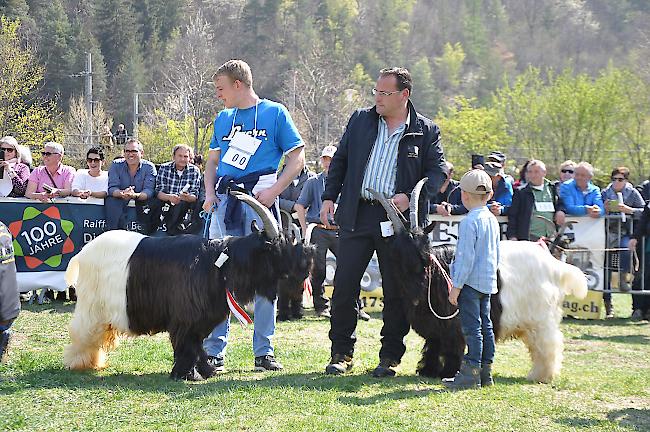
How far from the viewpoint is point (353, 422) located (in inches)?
207

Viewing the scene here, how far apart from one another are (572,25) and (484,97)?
84.9 feet

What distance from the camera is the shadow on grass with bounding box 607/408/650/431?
5441mm

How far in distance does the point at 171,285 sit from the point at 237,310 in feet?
1.82

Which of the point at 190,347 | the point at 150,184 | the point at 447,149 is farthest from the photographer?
the point at 447,149

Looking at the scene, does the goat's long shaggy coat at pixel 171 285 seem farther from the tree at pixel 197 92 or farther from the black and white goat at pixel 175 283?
the tree at pixel 197 92

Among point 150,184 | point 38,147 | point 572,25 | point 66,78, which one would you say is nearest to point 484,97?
point 572,25

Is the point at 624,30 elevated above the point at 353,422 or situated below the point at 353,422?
above

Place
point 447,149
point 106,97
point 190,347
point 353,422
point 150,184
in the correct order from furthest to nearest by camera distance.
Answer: point 106,97
point 447,149
point 150,184
point 190,347
point 353,422

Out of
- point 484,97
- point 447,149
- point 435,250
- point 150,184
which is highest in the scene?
point 484,97

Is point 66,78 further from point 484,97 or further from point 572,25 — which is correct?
point 572,25

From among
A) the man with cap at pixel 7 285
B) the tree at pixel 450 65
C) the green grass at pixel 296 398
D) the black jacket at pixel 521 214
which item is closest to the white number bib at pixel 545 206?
the black jacket at pixel 521 214

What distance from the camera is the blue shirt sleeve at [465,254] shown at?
628 centimetres

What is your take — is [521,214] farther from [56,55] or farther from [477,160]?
[56,55]

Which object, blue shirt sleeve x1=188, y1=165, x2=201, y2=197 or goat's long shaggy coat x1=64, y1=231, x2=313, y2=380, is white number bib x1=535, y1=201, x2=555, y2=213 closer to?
blue shirt sleeve x1=188, y1=165, x2=201, y2=197
